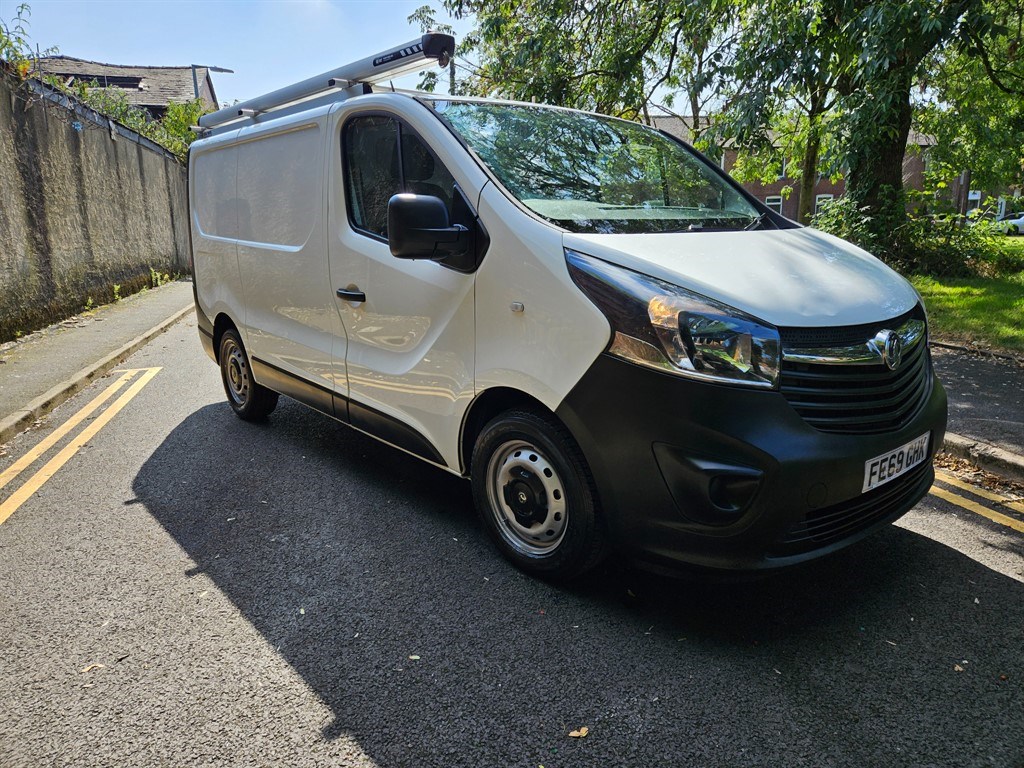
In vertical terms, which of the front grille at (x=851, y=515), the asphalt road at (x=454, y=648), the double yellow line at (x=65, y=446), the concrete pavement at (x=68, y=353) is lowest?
the double yellow line at (x=65, y=446)

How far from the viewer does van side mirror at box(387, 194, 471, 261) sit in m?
2.86

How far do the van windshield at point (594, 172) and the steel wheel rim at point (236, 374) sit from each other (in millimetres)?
2805

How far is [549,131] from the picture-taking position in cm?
358

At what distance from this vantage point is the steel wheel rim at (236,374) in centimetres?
543

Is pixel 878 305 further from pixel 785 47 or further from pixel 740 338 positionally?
pixel 785 47

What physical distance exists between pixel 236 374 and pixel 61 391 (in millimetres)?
2241

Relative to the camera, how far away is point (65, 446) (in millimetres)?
5270

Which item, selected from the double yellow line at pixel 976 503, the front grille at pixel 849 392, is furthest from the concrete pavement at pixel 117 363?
the front grille at pixel 849 392

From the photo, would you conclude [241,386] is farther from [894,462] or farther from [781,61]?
Answer: [781,61]

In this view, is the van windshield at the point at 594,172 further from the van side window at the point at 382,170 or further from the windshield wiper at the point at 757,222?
the van side window at the point at 382,170

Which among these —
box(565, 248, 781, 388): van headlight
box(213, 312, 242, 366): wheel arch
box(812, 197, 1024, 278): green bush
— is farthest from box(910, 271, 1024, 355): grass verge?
box(213, 312, 242, 366): wheel arch

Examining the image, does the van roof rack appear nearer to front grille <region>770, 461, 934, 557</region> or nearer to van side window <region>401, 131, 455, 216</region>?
van side window <region>401, 131, 455, 216</region>

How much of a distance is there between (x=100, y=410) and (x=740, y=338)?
5.81 meters

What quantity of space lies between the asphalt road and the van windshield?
156 cm
